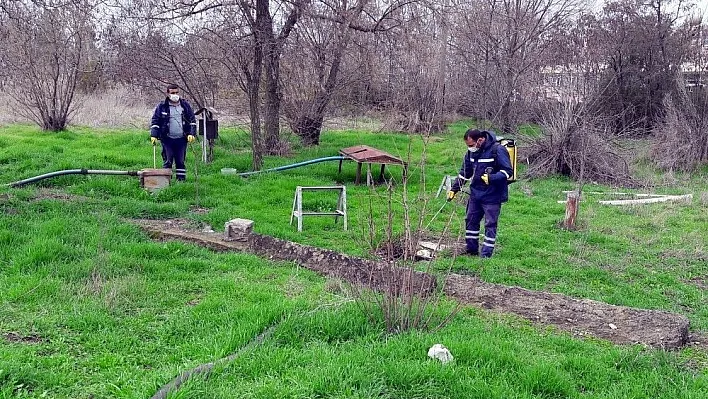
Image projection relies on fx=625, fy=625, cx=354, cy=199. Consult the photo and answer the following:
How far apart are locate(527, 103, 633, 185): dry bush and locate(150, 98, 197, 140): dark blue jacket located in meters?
7.83

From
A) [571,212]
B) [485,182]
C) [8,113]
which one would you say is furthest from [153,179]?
[8,113]

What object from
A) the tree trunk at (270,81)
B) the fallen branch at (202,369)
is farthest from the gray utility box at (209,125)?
the fallen branch at (202,369)

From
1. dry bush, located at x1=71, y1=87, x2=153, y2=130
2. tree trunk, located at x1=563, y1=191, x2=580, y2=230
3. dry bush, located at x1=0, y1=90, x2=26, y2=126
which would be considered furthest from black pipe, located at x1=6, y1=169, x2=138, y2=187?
dry bush, located at x1=0, y1=90, x2=26, y2=126

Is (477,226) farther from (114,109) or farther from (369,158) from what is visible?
(114,109)

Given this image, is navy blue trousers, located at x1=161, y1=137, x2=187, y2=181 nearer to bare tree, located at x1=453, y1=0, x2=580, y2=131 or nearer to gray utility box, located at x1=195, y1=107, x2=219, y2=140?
gray utility box, located at x1=195, y1=107, x2=219, y2=140

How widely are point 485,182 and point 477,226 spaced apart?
0.72 metres

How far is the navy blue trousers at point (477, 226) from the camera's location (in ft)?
25.2

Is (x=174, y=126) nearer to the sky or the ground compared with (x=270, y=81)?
nearer to the ground

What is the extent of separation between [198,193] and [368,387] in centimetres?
736

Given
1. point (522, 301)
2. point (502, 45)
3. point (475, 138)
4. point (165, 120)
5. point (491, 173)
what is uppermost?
point (502, 45)

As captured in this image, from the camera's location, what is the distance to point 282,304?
4.98 m

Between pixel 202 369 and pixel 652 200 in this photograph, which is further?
pixel 652 200

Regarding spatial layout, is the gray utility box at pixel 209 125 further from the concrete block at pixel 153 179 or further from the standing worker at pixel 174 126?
the concrete block at pixel 153 179

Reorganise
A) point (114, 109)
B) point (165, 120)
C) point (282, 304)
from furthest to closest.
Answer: point (114, 109) < point (165, 120) < point (282, 304)
